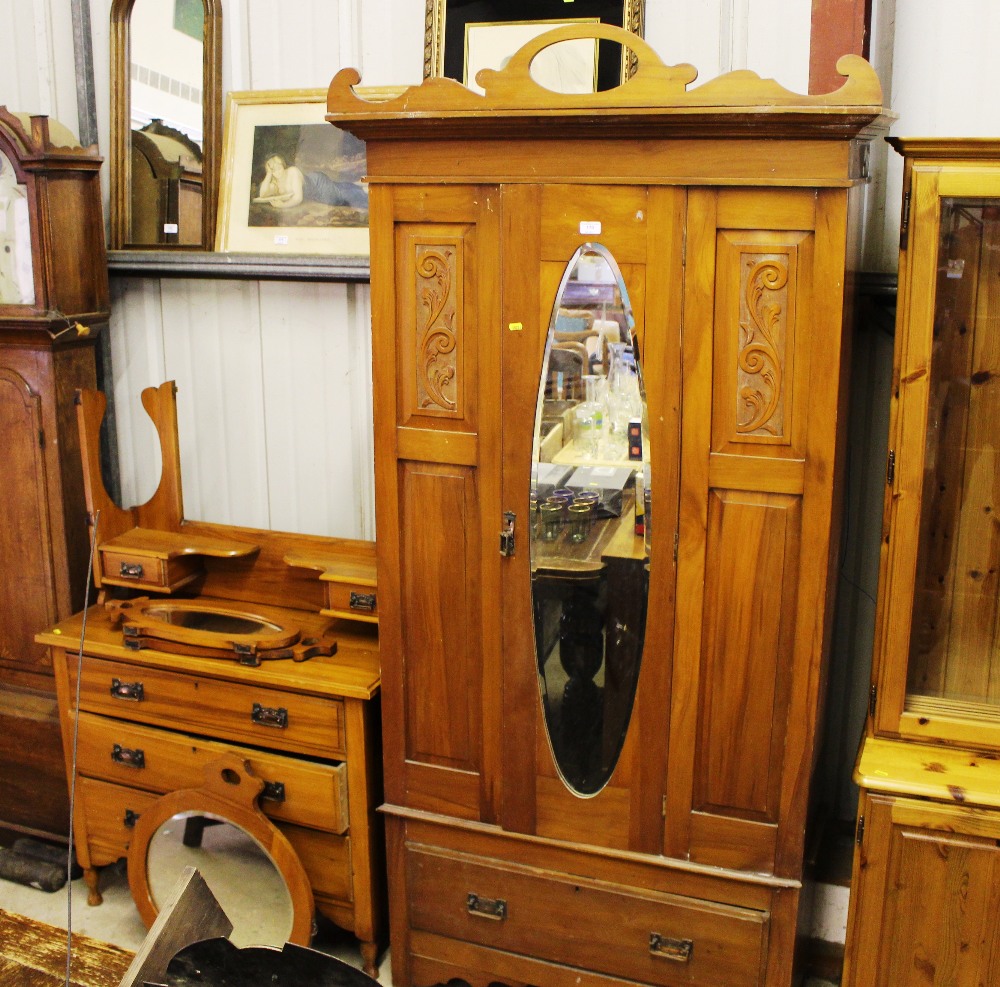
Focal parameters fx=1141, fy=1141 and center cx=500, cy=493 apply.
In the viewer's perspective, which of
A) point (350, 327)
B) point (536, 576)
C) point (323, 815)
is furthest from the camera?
point (350, 327)

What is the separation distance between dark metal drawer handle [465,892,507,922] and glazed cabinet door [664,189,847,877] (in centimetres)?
47

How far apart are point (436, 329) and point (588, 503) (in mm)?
483

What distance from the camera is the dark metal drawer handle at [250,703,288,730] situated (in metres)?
2.82

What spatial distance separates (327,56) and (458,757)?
1.82 metres

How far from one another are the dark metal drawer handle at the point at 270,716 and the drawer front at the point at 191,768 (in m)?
0.08

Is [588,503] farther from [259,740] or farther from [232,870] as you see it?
[232,870]

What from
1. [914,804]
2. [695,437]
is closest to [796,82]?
[695,437]

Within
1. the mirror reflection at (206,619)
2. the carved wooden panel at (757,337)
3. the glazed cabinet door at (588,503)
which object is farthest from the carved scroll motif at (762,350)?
the mirror reflection at (206,619)

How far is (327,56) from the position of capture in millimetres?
2984

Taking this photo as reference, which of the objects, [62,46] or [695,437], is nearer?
[695,437]

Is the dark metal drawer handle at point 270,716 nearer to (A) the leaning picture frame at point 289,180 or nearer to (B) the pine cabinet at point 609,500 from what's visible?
(B) the pine cabinet at point 609,500

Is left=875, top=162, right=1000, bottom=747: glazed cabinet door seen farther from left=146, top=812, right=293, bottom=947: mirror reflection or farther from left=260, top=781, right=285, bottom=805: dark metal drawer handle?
left=146, top=812, right=293, bottom=947: mirror reflection

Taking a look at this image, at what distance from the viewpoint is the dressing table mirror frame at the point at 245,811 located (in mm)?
2760

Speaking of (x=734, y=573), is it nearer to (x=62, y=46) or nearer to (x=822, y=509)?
(x=822, y=509)
